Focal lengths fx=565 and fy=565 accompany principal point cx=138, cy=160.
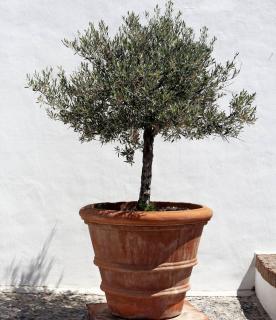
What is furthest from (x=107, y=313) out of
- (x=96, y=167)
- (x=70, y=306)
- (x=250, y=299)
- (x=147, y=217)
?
(x=250, y=299)

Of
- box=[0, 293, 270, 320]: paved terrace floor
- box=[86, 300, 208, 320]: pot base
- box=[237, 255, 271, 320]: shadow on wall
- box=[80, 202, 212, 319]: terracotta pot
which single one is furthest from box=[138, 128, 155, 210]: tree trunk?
box=[237, 255, 271, 320]: shadow on wall

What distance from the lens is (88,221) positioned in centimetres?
388

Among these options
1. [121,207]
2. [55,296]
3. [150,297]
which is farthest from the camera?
[55,296]

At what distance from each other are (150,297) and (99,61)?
1.63 meters

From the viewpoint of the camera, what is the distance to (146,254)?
371 centimetres

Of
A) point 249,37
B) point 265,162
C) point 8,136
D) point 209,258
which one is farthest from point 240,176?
point 8,136

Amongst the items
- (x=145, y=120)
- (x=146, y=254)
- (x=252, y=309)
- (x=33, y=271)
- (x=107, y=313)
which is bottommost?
(x=252, y=309)

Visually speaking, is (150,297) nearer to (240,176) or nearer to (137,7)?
(240,176)

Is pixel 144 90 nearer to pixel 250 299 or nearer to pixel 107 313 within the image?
pixel 107 313

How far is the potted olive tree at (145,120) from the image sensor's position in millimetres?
3578

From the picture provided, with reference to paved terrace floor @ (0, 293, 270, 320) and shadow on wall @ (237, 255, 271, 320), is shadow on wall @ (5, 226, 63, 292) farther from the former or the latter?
shadow on wall @ (237, 255, 271, 320)

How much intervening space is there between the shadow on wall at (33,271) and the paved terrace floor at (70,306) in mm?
85

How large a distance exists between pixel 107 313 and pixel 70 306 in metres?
0.62

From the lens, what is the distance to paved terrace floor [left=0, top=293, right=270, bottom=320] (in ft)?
14.3
